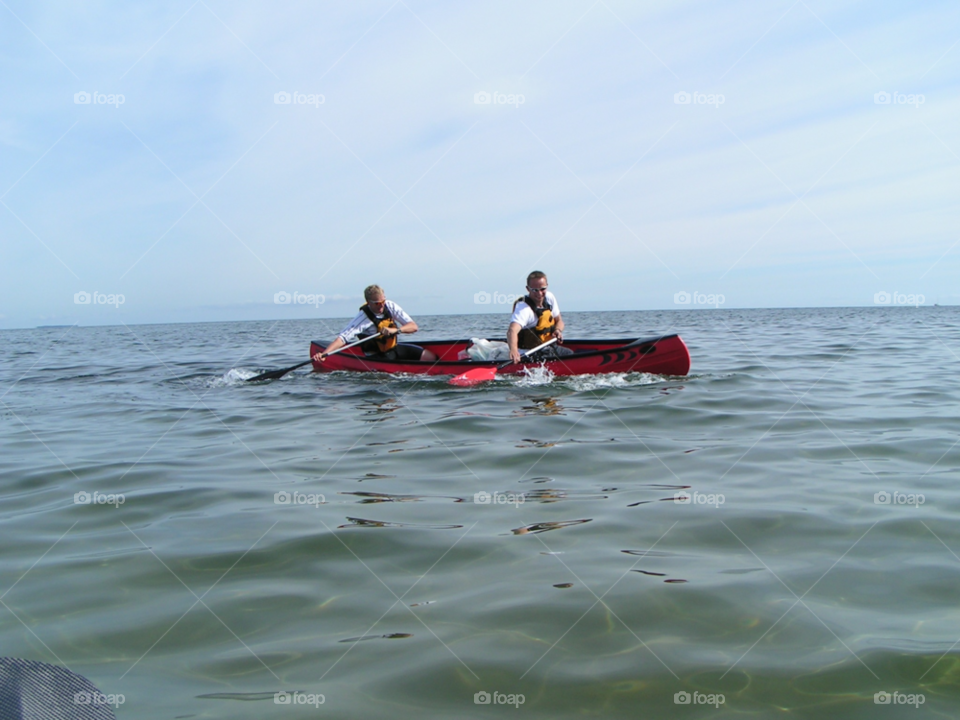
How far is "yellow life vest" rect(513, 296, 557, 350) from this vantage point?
10727mm

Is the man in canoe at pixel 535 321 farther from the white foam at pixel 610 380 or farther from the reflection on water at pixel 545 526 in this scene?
the reflection on water at pixel 545 526

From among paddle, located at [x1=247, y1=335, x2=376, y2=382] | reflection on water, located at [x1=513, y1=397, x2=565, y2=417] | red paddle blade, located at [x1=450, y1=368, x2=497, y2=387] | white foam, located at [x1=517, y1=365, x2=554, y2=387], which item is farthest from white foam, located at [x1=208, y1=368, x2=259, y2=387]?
reflection on water, located at [x1=513, y1=397, x2=565, y2=417]

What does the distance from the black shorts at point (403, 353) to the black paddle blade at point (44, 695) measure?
10246 millimetres

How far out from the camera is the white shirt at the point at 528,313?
10578 millimetres

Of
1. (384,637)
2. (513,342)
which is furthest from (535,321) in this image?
(384,637)

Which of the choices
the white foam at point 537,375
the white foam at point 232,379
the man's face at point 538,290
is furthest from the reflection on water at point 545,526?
the white foam at point 232,379

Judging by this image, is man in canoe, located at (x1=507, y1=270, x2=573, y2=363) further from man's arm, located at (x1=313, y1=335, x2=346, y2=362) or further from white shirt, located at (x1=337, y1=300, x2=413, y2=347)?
man's arm, located at (x1=313, y1=335, x2=346, y2=362)

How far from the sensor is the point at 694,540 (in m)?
3.87

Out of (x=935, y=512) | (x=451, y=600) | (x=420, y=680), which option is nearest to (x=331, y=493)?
(x=451, y=600)

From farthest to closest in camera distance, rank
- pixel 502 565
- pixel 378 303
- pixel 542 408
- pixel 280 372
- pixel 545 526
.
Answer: pixel 280 372, pixel 378 303, pixel 542 408, pixel 545 526, pixel 502 565

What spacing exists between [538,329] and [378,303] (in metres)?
2.95

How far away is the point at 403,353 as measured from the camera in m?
12.7

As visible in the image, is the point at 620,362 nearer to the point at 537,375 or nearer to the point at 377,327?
the point at 537,375

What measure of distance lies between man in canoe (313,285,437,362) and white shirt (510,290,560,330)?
208 cm
